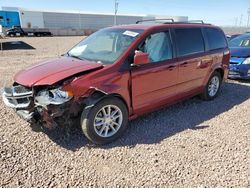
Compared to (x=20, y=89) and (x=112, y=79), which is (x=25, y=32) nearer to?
(x=20, y=89)

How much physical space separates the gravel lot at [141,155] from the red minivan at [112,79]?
1.18 feet

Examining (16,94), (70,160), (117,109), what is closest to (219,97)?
(117,109)

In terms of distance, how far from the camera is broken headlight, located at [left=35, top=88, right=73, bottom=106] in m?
3.14

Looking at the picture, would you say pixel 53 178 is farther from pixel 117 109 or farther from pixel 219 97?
pixel 219 97

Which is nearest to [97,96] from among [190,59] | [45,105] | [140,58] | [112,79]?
[112,79]

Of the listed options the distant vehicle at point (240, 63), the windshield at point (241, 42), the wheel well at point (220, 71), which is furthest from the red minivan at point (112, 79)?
the windshield at point (241, 42)

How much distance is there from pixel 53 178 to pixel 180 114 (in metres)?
2.86

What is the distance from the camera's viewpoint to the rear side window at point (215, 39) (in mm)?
5418

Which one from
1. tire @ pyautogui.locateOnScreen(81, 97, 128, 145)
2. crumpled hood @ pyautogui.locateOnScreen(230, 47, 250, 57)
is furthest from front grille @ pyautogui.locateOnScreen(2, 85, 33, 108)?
crumpled hood @ pyautogui.locateOnScreen(230, 47, 250, 57)

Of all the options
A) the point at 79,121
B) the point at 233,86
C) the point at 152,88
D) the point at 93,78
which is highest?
the point at 93,78

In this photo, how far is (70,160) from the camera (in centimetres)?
322

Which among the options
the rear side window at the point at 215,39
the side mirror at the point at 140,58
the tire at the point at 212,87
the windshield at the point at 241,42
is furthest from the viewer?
the windshield at the point at 241,42

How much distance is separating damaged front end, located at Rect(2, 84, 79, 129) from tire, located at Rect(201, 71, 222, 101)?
3.43 meters

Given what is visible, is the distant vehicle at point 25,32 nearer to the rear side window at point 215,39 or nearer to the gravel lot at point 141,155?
the gravel lot at point 141,155
